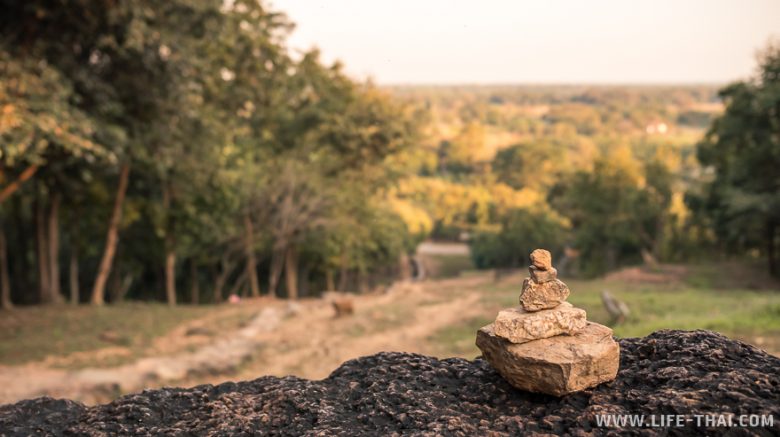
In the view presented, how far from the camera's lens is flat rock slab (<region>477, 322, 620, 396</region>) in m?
2.72

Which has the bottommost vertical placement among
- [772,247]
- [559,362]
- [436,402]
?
[772,247]

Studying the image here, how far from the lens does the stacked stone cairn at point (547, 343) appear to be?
108 inches

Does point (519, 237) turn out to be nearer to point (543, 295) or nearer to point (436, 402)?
point (543, 295)

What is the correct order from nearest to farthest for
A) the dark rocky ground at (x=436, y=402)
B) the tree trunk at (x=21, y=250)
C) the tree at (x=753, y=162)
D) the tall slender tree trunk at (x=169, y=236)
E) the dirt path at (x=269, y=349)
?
the dark rocky ground at (x=436, y=402) < the dirt path at (x=269, y=349) < the tall slender tree trunk at (x=169, y=236) < the tree at (x=753, y=162) < the tree trunk at (x=21, y=250)

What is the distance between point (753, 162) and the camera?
2464 centimetres

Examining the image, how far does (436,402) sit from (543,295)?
0.74 metres

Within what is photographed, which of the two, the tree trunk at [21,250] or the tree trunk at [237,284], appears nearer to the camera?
the tree trunk at [21,250]

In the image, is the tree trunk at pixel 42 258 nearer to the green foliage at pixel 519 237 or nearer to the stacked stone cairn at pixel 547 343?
the stacked stone cairn at pixel 547 343

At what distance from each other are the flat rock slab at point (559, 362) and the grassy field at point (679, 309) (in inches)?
278

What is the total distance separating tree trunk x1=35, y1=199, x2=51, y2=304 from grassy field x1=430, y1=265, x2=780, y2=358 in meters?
12.7

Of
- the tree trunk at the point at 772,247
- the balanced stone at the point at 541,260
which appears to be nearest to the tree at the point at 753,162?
the tree trunk at the point at 772,247

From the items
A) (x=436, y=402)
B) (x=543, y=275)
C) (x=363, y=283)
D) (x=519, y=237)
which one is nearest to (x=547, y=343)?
(x=543, y=275)

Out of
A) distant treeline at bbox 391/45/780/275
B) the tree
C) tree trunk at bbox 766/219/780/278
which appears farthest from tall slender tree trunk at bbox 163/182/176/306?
tree trunk at bbox 766/219/780/278

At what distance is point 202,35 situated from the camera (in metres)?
13.5
